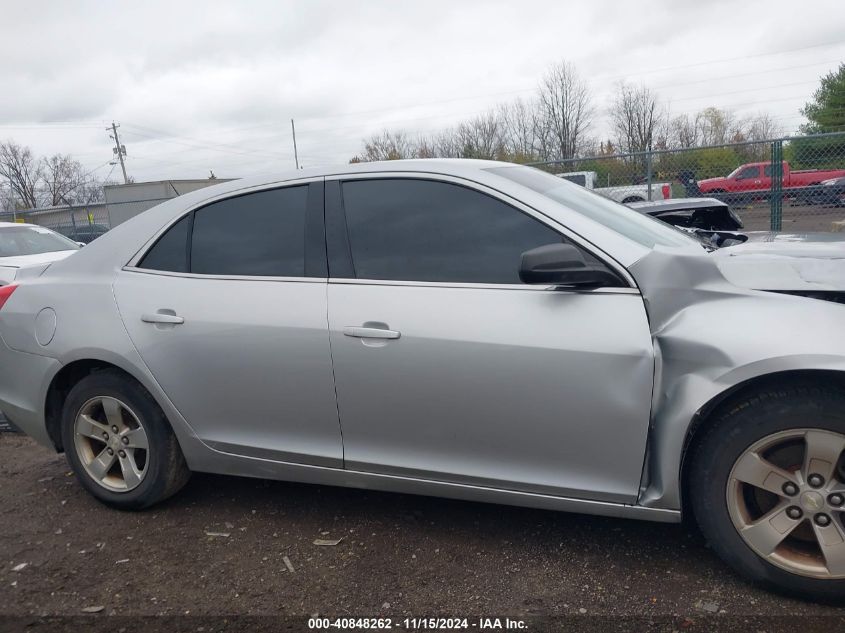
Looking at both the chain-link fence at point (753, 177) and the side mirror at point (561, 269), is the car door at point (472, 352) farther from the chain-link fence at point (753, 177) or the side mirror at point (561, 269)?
the chain-link fence at point (753, 177)

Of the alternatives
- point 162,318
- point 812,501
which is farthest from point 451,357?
point 162,318

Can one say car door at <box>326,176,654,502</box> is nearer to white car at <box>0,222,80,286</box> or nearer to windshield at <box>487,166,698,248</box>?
windshield at <box>487,166,698,248</box>

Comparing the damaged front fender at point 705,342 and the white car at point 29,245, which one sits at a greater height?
the white car at point 29,245

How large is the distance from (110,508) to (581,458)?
2473 millimetres

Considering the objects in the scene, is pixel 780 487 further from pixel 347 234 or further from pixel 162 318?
pixel 162 318

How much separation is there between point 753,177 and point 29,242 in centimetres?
998

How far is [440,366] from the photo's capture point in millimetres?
2803

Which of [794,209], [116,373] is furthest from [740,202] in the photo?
[116,373]

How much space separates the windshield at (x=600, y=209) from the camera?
3.02 metres

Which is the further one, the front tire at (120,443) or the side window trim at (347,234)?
the front tire at (120,443)

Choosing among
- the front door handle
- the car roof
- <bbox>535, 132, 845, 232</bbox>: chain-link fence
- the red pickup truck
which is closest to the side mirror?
the front door handle

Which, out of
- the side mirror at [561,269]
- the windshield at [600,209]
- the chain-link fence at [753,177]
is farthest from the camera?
the chain-link fence at [753,177]

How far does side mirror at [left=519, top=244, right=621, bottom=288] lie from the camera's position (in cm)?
260

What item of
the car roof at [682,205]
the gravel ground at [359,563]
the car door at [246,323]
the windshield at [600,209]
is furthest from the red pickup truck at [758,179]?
the car door at [246,323]
